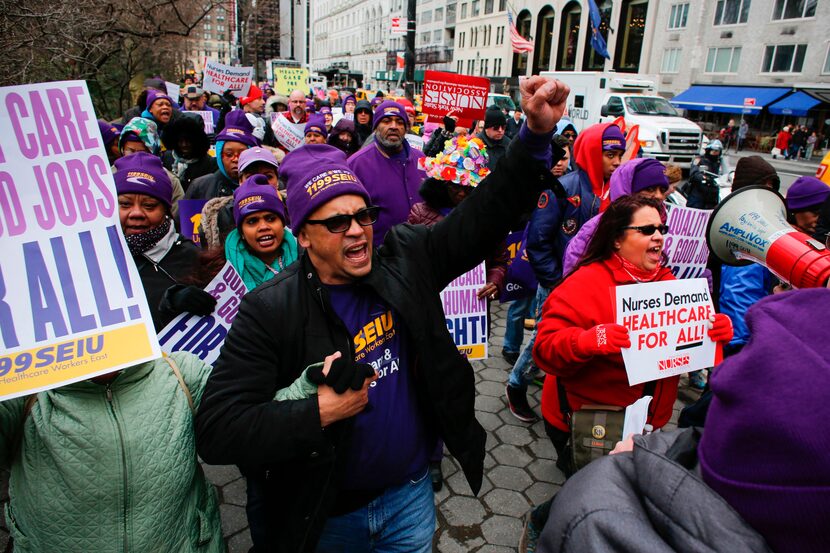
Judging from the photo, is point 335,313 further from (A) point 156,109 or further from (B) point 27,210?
(A) point 156,109

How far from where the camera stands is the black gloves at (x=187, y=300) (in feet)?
7.89

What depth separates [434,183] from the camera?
3494 mm

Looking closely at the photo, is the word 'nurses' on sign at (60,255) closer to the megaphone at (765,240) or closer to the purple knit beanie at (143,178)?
the purple knit beanie at (143,178)

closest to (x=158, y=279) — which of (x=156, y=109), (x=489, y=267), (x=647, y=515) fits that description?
(x=489, y=267)

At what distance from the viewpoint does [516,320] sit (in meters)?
4.74

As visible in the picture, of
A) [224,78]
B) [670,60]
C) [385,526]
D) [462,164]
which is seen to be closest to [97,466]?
[385,526]

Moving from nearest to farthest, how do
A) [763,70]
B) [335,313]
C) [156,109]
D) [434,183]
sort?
[335,313], [434,183], [156,109], [763,70]

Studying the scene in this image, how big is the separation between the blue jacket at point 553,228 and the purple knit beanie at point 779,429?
307cm

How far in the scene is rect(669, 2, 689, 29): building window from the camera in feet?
113

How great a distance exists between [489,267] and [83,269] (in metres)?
2.74

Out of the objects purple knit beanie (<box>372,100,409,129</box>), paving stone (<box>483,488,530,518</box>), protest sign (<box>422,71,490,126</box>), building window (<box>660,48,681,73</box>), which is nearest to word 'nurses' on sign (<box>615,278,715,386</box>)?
paving stone (<box>483,488,530,518</box>)

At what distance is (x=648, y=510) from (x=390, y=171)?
3744 millimetres

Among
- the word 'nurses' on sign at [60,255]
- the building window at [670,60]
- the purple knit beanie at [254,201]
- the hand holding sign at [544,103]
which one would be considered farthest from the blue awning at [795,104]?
the word 'nurses' on sign at [60,255]

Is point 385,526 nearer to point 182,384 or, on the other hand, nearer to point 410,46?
point 182,384
